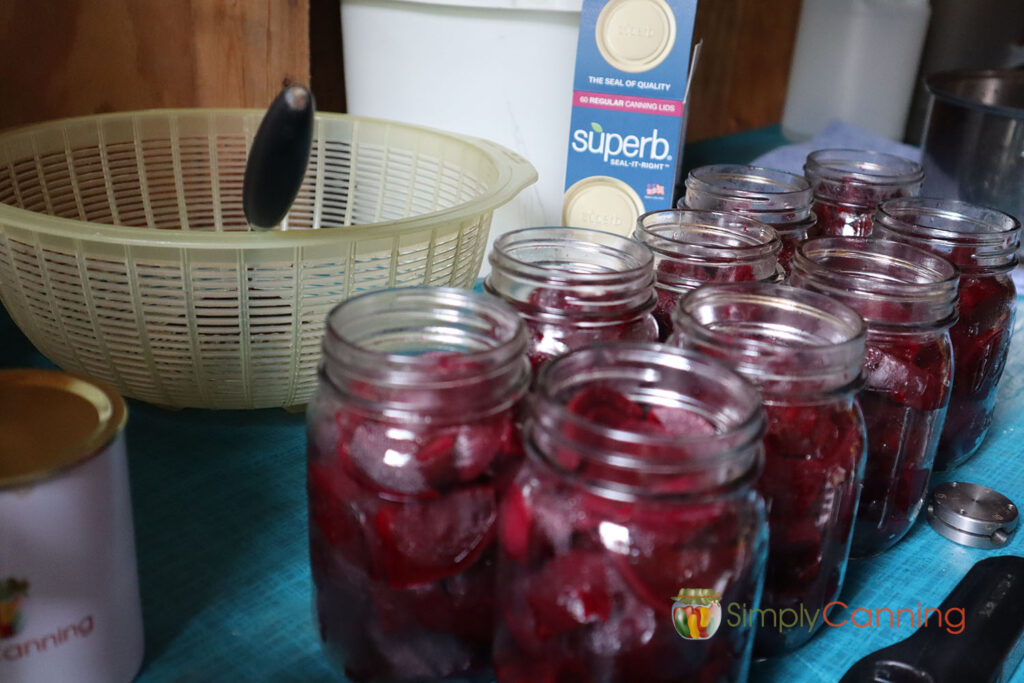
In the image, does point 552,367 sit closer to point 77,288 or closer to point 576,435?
point 576,435

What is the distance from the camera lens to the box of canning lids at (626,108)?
0.83 metres

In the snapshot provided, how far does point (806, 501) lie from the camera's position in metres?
0.46

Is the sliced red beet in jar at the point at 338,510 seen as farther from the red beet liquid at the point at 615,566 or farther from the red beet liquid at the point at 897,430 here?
the red beet liquid at the point at 897,430

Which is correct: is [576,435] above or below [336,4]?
below

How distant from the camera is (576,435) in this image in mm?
363

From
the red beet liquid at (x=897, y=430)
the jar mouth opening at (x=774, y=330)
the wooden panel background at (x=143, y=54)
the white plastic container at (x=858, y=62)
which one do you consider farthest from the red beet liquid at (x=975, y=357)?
the white plastic container at (x=858, y=62)

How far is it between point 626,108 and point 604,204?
10 cm

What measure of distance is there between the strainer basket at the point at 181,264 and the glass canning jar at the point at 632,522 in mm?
252

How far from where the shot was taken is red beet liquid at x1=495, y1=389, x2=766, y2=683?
1.21 ft

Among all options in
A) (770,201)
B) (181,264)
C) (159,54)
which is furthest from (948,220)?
(159,54)

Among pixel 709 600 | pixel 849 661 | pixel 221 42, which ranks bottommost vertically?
pixel 849 661

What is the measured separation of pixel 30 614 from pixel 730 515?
306 mm

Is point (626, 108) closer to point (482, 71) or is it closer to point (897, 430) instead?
point (482, 71)

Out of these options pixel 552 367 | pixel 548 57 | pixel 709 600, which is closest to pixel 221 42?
pixel 548 57
